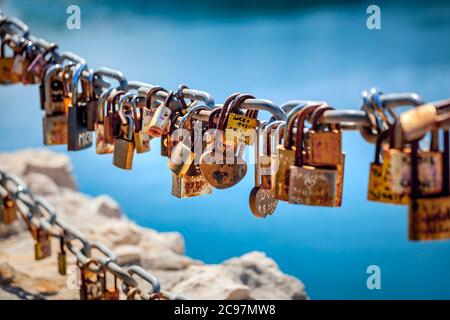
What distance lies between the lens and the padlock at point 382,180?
1.23 metres

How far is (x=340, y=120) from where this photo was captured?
124 cm

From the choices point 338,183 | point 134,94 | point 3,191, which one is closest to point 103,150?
point 134,94

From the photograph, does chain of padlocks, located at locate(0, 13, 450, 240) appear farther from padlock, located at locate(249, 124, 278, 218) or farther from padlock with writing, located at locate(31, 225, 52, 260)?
padlock with writing, located at locate(31, 225, 52, 260)

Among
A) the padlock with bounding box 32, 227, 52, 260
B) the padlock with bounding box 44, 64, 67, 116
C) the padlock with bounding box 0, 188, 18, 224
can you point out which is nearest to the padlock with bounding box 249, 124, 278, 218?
the padlock with bounding box 44, 64, 67, 116

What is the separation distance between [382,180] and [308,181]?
15 centimetres

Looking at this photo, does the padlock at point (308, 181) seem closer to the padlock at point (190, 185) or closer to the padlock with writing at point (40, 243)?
the padlock at point (190, 185)

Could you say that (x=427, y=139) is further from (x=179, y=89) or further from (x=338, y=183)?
(x=179, y=89)

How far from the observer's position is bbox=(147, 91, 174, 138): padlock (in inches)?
68.9

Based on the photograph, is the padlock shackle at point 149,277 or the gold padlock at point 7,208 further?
the gold padlock at point 7,208

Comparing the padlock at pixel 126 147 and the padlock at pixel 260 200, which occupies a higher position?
the padlock at pixel 126 147

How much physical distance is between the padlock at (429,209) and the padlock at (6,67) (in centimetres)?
187

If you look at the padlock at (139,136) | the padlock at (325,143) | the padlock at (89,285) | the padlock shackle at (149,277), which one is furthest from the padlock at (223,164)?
the padlock at (89,285)

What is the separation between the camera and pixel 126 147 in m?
2.10

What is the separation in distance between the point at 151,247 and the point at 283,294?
3.37 ft
